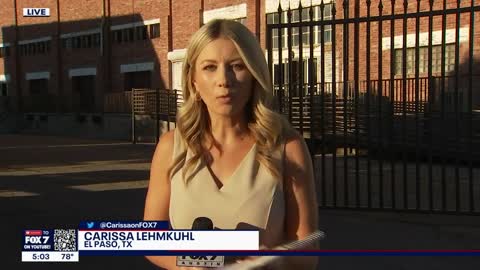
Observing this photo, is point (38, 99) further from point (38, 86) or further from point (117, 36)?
point (117, 36)

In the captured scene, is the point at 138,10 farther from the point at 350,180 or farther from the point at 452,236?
the point at 452,236

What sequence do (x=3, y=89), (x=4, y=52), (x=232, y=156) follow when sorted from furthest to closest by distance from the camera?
1. (x=3, y=89)
2. (x=4, y=52)
3. (x=232, y=156)

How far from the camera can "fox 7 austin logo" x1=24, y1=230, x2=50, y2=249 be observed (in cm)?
193

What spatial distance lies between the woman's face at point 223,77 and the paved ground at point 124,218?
7.04 ft

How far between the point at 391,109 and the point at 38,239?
6263mm

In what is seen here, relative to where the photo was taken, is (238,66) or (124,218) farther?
(124,218)

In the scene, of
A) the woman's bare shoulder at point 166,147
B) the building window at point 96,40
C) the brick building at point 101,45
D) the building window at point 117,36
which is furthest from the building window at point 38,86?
the woman's bare shoulder at point 166,147

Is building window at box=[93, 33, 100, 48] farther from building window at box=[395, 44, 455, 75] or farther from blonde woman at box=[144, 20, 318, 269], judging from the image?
blonde woman at box=[144, 20, 318, 269]

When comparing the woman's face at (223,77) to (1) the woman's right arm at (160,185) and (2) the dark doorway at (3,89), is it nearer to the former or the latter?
(1) the woman's right arm at (160,185)

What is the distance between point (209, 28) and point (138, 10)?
30.0 metres

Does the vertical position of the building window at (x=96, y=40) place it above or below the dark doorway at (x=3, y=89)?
above

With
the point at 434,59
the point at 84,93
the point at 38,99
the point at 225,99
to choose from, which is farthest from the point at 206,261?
the point at 38,99

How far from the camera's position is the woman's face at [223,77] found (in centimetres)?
173

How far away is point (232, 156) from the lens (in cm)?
185
